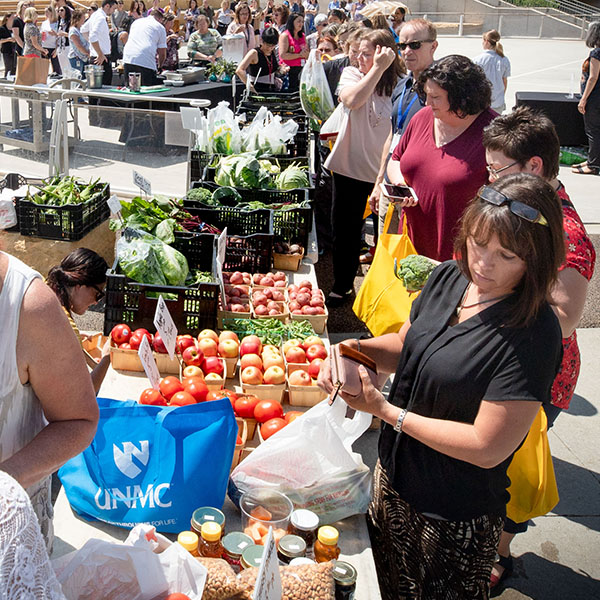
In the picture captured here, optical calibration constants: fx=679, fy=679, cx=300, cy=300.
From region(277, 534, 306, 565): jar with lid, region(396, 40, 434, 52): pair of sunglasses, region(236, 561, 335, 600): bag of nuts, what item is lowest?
region(277, 534, 306, 565): jar with lid

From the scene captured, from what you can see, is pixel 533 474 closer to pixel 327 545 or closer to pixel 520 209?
pixel 327 545

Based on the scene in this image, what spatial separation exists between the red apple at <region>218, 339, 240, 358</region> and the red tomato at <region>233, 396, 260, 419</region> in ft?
1.44

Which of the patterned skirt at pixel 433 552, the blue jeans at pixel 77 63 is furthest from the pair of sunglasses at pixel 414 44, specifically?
the blue jeans at pixel 77 63

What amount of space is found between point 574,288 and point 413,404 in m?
0.83

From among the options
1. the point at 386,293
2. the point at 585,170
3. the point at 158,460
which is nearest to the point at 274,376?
the point at 386,293

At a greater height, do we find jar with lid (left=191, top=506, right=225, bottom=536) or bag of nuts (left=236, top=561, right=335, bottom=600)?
bag of nuts (left=236, top=561, right=335, bottom=600)

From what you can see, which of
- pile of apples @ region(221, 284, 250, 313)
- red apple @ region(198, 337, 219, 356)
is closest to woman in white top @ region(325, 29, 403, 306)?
pile of apples @ region(221, 284, 250, 313)

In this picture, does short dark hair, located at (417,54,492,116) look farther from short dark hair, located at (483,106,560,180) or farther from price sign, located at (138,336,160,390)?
price sign, located at (138,336,160,390)

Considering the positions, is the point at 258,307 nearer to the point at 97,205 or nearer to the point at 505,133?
the point at 505,133

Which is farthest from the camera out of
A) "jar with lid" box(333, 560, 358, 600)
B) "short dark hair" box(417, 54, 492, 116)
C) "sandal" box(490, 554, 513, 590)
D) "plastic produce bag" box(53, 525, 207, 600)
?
"short dark hair" box(417, 54, 492, 116)

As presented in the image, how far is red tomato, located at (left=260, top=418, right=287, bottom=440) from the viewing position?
2.61 meters

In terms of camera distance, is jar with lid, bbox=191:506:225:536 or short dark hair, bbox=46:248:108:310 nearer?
jar with lid, bbox=191:506:225:536

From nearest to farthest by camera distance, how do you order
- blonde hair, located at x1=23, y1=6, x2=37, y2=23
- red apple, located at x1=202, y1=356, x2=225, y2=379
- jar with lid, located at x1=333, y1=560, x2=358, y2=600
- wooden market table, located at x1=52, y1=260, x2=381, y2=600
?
jar with lid, located at x1=333, y1=560, x2=358, y2=600, wooden market table, located at x1=52, y1=260, x2=381, y2=600, red apple, located at x1=202, y1=356, x2=225, y2=379, blonde hair, located at x1=23, y1=6, x2=37, y2=23

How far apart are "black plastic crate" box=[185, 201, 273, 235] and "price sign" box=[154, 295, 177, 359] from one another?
5.52 ft
